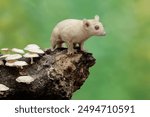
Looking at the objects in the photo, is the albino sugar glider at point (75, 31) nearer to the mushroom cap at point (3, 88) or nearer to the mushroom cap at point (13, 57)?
the mushroom cap at point (13, 57)

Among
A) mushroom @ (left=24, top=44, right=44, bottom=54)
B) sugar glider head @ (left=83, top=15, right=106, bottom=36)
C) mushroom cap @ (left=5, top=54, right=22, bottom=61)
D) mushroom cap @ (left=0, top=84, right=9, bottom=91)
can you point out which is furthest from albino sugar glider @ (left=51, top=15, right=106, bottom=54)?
mushroom cap @ (left=0, top=84, right=9, bottom=91)

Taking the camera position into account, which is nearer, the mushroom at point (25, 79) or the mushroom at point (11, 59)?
the mushroom at point (25, 79)

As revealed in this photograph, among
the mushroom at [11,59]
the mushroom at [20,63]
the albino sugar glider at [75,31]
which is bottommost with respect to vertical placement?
the mushroom at [20,63]

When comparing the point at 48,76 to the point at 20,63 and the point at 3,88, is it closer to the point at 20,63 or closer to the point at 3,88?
the point at 20,63

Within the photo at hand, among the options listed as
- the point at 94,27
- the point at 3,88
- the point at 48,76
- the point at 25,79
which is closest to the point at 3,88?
the point at 3,88

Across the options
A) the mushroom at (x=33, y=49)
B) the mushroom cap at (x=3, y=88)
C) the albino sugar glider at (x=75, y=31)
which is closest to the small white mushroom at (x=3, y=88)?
the mushroom cap at (x=3, y=88)

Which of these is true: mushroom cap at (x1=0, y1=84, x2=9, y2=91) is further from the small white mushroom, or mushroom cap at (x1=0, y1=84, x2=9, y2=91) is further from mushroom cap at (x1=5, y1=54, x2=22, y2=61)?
mushroom cap at (x1=5, y1=54, x2=22, y2=61)

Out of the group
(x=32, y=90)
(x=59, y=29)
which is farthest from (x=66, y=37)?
(x=32, y=90)
